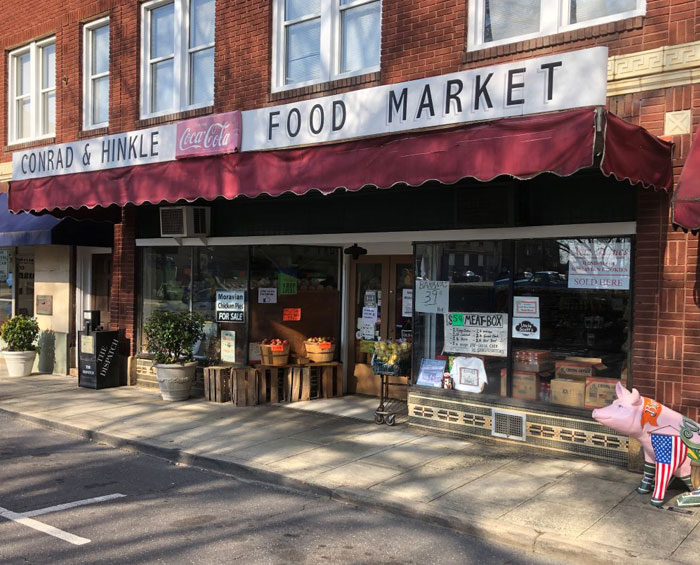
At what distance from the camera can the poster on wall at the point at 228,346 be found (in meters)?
11.1

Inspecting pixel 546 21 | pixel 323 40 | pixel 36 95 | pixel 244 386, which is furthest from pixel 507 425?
pixel 36 95

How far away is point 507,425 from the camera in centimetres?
782

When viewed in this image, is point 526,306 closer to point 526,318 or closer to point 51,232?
point 526,318

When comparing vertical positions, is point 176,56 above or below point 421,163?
above

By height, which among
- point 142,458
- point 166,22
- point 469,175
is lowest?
point 142,458

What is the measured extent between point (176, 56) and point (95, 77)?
8.27 feet

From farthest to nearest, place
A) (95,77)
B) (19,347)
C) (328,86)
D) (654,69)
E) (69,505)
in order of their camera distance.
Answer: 1. (19,347)
2. (95,77)
3. (328,86)
4. (654,69)
5. (69,505)

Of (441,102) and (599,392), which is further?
(441,102)

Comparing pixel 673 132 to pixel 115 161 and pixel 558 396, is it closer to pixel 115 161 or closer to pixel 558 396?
pixel 558 396

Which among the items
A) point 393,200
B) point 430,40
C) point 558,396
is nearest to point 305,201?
point 393,200

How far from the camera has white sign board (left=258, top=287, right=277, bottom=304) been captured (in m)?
10.9

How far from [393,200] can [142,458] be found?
4412 mm

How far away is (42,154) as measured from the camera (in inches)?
467

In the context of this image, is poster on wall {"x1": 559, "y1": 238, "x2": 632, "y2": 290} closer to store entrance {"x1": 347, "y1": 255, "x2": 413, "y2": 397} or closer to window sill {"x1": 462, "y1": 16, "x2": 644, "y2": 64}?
window sill {"x1": 462, "y1": 16, "x2": 644, "y2": 64}
